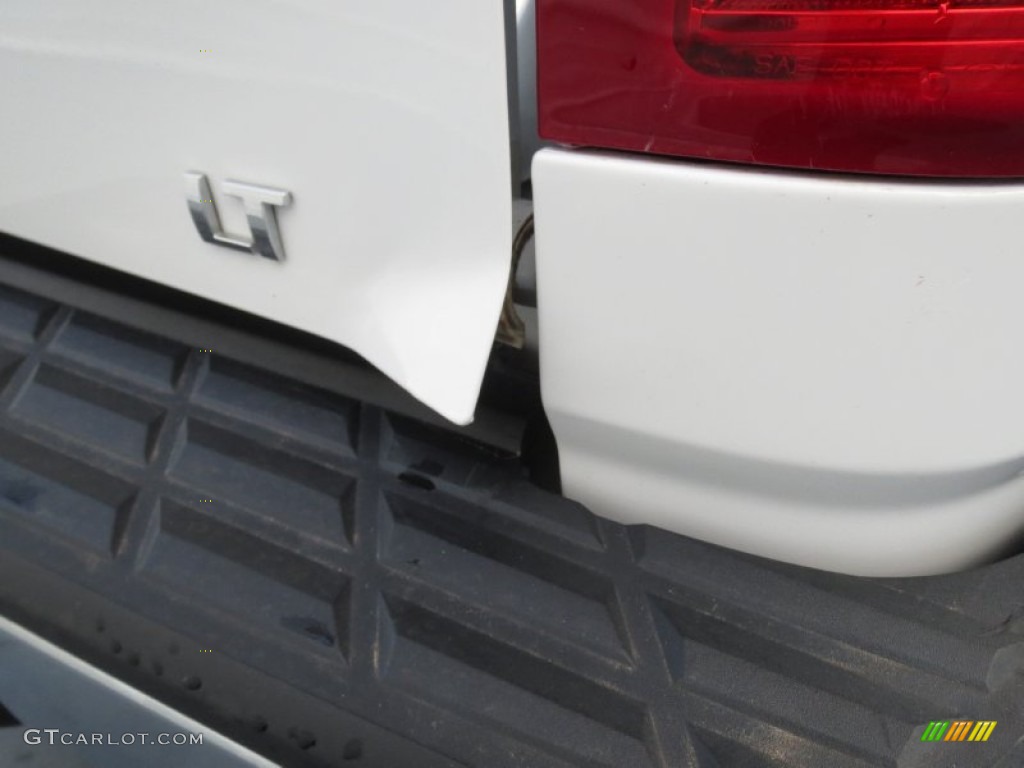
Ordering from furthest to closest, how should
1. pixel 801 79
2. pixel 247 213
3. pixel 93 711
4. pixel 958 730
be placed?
pixel 93 711 → pixel 247 213 → pixel 958 730 → pixel 801 79

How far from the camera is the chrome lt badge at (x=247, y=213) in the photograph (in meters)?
0.84

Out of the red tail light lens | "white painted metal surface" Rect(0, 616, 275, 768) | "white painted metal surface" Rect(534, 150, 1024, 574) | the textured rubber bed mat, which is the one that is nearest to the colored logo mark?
the textured rubber bed mat

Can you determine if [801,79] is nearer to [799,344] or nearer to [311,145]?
[799,344]

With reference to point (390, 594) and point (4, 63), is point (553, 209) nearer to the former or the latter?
point (390, 594)

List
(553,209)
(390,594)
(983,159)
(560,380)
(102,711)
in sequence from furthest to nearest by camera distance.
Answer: (102,711), (390,594), (560,380), (553,209), (983,159)

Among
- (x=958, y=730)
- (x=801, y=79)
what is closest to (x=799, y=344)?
(x=801, y=79)

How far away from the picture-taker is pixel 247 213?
87 centimetres

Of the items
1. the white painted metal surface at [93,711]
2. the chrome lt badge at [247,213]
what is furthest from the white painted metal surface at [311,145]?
the white painted metal surface at [93,711]

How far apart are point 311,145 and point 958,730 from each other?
2.76ft

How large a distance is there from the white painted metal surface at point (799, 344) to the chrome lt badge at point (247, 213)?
33cm

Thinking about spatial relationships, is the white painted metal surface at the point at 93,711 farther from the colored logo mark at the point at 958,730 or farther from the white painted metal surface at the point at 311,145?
the colored logo mark at the point at 958,730

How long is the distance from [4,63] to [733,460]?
0.98 m

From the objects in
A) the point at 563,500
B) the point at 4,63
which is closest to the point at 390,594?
the point at 563,500

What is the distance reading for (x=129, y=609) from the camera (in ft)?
3.38
